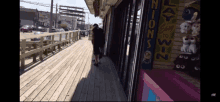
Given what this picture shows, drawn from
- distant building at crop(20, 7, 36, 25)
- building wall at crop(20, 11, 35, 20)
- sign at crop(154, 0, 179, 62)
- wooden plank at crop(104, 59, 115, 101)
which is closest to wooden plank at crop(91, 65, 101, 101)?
wooden plank at crop(104, 59, 115, 101)

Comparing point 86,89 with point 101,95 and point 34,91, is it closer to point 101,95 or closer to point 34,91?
point 101,95

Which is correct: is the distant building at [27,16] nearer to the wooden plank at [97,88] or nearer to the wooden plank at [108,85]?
the wooden plank at [108,85]

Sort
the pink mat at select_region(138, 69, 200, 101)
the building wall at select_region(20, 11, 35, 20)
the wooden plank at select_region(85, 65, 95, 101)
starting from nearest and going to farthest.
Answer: the pink mat at select_region(138, 69, 200, 101) → the wooden plank at select_region(85, 65, 95, 101) → the building wall at select_region(20, 11, 35, 20)

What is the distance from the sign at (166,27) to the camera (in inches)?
94.3

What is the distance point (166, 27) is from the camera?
242 cm

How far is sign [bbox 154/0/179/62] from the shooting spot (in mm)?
2396

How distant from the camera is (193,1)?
6.41 feet

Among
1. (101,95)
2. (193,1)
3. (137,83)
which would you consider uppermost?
(193,1)

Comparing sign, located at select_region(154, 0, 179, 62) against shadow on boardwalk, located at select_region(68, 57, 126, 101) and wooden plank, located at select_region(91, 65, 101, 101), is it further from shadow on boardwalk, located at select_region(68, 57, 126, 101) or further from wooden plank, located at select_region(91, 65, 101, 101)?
wooden plank, located at select_region(91, 65, 101, 101)

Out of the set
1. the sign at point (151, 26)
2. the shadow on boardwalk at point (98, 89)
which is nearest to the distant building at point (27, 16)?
the shadow on boardwalk at point (98, 89)

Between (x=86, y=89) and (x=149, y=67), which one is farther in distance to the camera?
(x=86, y=89)
